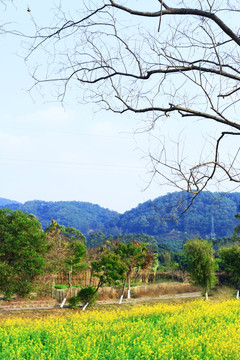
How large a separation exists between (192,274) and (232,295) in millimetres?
3529

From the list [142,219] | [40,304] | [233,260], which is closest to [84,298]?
[40,304]

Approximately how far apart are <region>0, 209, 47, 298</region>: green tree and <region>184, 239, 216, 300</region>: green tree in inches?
375

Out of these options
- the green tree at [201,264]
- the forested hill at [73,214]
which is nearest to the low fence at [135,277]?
the green tree at [201,264]

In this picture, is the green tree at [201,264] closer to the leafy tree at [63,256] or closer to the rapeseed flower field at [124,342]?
the leafy tree at [63,256]

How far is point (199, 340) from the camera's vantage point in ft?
23.2

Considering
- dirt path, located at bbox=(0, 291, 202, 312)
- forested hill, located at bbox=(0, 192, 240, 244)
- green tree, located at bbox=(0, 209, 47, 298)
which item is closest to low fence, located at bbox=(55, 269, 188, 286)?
dirt path, located at bbox=(0, 291, 202, 312)

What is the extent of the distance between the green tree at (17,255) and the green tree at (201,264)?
9512 millimetres

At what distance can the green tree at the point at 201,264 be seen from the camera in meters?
21.5

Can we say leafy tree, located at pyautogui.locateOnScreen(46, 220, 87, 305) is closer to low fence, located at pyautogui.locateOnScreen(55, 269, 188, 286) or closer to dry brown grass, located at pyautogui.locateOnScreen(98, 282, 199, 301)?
dry brown grass, located at pyautogui.locateOnScreen(98, 282, 199, 301)

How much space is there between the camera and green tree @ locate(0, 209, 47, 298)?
15414 mm

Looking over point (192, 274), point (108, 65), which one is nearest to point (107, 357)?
point (108, 65)

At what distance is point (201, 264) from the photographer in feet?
71.2

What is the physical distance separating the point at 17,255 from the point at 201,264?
10.8 meters

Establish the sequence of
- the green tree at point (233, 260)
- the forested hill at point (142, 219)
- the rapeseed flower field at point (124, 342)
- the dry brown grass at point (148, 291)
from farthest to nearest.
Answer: the forested hill at point (142, 219) < the green tree at point (233, 260) < the dry brown grass at point (148, 291) < the rapeseed flower field at point (124, 342)
